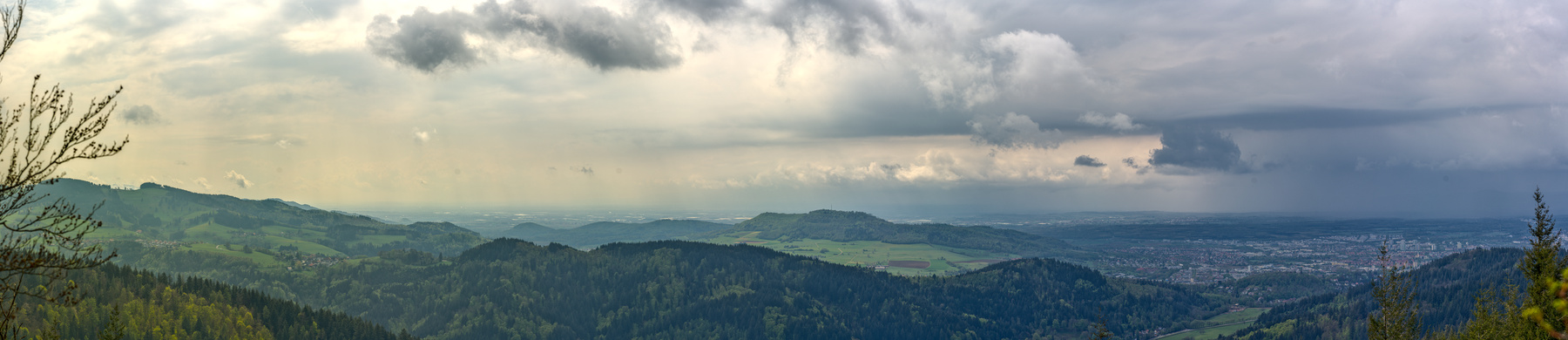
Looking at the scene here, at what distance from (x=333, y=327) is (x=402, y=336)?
15.3 metres

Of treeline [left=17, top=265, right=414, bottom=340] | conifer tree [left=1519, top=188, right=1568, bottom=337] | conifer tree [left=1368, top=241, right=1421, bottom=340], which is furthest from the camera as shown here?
treeline [left=17, top=265, right=414, bottom=340]

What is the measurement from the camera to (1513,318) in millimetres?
60469

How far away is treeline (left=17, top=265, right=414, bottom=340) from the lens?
15375 centimetres

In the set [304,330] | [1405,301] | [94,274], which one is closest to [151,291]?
[94,274]

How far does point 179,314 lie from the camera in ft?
541

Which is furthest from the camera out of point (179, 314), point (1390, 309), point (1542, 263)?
point (179, 314)

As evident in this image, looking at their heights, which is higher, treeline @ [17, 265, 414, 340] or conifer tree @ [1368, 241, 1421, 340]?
conifer tree @ [1368, 241, 1421, 340]

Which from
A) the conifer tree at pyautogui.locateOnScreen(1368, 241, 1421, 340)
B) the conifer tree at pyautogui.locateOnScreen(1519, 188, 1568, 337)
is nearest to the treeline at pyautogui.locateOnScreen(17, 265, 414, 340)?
the conifer tree at pyautogui.locateOnScreen(1368, 241, 1421, 340)

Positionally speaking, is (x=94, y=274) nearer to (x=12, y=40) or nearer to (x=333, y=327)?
(x=333, y=327)

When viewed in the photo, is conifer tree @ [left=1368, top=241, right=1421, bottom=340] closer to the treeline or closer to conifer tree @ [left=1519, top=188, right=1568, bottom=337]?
conifer tree @ [left=1519, top=188, right=1568, bottom=337]

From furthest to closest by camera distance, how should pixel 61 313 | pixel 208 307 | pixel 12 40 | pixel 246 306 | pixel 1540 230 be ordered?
pixel 246 306 < pixel 208 307 < pixel 61 313 < pixel 1540 230 < pixel 12 40

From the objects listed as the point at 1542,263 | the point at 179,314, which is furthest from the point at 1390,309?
the point at 179,314

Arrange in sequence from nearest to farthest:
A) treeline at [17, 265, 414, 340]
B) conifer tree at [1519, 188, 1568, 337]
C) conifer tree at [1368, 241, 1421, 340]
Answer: conifer tree at [1519, 188, 1568, 337], conifer tree at [1368, 241, 1421, 340], treeline at [17, 265, 414, 340]

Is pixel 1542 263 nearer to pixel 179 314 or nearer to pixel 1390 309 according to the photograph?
pixel 1390 309
